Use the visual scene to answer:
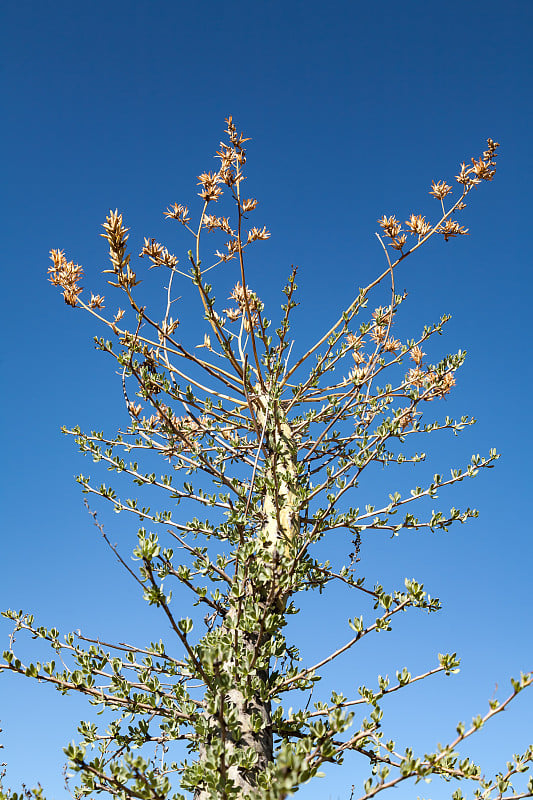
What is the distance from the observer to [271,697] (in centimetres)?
307

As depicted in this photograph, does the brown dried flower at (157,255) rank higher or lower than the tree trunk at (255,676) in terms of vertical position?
higher

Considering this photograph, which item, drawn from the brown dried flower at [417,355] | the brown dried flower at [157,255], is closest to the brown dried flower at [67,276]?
the brown dried flower at [157,255]

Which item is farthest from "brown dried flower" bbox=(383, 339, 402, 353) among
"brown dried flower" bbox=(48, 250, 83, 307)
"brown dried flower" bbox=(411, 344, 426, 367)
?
"brown dried flower" bbox=(48, 250, 83, 307)

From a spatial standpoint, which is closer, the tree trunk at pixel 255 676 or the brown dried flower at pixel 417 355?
the tree trunk at pixel 255 676

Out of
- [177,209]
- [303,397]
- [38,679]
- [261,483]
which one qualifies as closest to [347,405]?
[303,397]

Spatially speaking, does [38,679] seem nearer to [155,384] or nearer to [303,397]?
[155,384]

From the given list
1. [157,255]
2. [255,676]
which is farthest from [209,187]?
[255,676]

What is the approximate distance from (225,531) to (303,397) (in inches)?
53.4

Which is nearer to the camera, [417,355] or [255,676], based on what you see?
[255,676]

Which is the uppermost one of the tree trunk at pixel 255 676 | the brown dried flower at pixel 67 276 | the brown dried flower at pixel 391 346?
the brown dried flower at pixel 67 276

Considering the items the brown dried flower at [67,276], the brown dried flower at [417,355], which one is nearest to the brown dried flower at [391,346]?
the brown dried flower at [417,355]

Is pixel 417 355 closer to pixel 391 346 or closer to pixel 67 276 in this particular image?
pixel 391 346

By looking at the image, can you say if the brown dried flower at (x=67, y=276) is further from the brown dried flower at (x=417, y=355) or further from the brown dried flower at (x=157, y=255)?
the brown dried flower at (x=417, y=355)

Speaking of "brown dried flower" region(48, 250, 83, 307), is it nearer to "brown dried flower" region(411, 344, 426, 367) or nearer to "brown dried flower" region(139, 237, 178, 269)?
"brown dried flower" region(139, 237, 178, 269)
